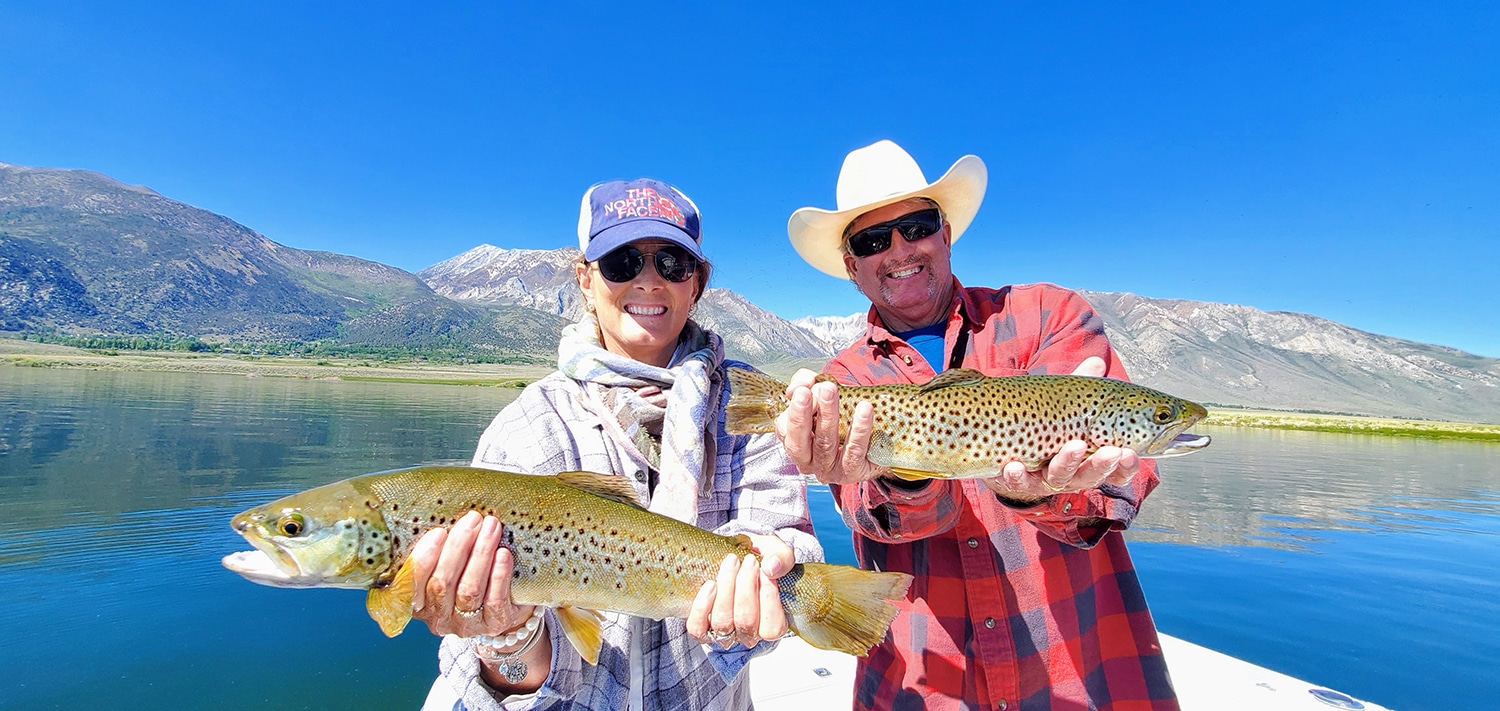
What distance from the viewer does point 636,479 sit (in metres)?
3.46

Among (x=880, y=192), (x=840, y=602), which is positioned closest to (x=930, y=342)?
(x=880, y=192)

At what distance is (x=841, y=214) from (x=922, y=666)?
265 cm

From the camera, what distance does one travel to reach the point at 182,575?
45.5 feet

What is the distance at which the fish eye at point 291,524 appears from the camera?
A: 8.64 ft

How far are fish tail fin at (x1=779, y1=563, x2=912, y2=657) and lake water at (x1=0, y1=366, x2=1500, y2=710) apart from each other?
8796 millimetres

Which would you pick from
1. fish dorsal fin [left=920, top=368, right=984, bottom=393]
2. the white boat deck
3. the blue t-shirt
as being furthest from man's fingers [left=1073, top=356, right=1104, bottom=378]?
the white boat deck

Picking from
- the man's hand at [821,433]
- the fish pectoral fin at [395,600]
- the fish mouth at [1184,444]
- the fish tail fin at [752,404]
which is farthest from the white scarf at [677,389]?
the fish mouth at [1184,444]

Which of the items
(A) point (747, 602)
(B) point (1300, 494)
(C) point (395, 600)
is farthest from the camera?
(B) point (1300, 494)

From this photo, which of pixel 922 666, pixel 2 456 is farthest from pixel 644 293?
pixel 2 456

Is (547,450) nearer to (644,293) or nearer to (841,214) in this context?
(644,293)

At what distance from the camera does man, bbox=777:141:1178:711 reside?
314cm

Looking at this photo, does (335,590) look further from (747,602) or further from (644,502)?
(747,602)

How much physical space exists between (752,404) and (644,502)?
0.72m

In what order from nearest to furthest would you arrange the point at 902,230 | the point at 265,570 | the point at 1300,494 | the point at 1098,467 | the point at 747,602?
the point at 265,570 → the point at 747,602 → the point at 1098,467 → the point at 902,230 → the point at 1300,494
